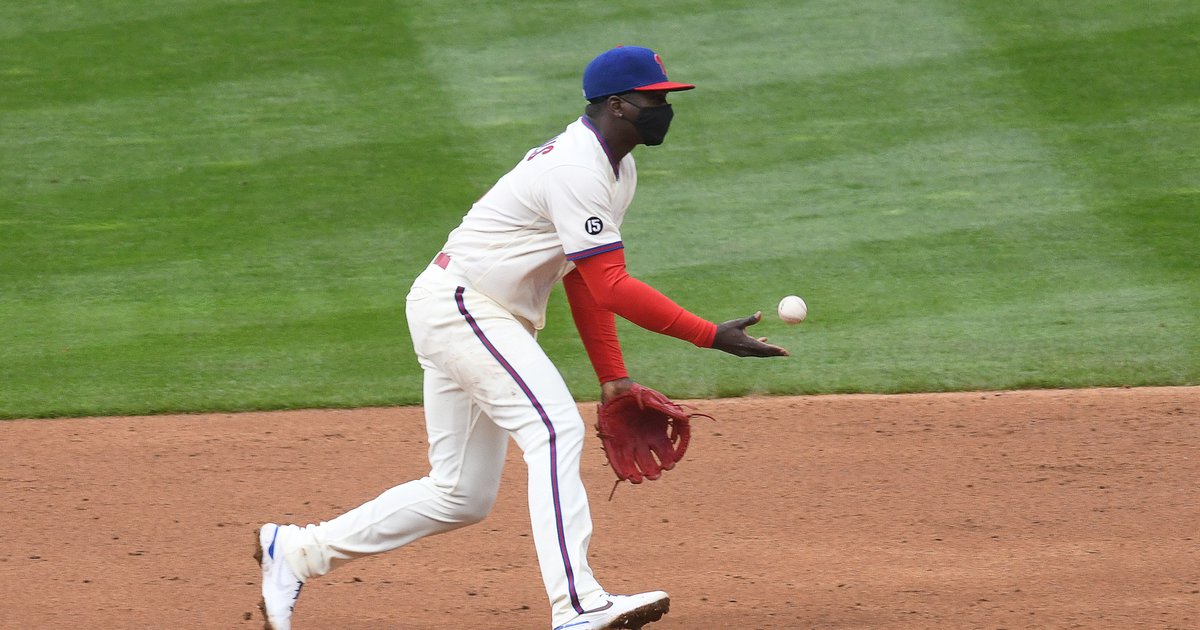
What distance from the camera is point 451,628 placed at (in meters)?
4.49

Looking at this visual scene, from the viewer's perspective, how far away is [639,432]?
14.9 feet

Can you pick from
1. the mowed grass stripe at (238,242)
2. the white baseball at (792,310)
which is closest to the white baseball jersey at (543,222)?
the white baseball at (792,310)

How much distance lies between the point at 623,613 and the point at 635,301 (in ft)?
2.86

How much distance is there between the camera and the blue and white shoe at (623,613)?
3980 millimetres

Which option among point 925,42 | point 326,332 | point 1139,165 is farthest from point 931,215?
point 326,332

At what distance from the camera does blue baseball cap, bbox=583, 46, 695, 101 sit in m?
4.06

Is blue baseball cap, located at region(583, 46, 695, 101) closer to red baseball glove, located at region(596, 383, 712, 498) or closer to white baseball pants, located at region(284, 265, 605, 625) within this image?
white baseball pants, located at region(284, 265, 605, 625)

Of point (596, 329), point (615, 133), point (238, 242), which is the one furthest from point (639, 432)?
point (238, 242)

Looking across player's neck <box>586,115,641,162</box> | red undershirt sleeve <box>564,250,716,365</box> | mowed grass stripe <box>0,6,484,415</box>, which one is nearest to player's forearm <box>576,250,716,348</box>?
red undershirt sleeve <box>564,250,716,365</box>

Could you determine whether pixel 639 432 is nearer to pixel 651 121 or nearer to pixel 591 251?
pixel 591 251

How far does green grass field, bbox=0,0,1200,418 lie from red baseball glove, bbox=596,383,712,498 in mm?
2496

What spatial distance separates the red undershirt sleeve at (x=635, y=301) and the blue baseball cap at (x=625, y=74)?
474 mm

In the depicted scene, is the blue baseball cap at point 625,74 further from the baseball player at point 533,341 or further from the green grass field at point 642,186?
the green grass field at point 642,186

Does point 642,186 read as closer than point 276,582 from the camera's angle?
No
